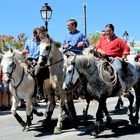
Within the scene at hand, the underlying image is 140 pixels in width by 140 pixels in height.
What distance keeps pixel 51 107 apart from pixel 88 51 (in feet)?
6.47

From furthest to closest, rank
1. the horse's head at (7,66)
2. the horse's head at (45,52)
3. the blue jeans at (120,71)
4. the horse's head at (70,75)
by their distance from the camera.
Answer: the horse's head at (7,66) → the blue jeans at (120,71) → the horse's head at (45,52) → the horse's head at (70,75)

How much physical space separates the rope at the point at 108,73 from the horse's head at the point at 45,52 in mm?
1260

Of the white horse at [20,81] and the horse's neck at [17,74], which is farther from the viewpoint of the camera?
the horse's neck at [17,74]

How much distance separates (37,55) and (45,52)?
5.58ft

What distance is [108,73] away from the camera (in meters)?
10.7

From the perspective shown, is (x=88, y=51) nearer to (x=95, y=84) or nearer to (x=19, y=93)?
(x=95, y=84)

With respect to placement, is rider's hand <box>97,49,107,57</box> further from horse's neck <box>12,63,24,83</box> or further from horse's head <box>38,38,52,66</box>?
horse's neck <box>12,63,24,83</box>

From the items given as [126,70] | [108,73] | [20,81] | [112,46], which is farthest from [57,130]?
[112,46]

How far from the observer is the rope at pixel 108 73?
10523 millimetres

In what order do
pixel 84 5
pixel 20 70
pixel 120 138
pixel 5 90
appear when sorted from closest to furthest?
pixel 120 138
pixel 20 70
pixel 5 90
pixel 84 5

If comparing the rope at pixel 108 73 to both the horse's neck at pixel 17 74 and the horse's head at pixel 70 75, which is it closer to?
the horse's head at pixel 70 75

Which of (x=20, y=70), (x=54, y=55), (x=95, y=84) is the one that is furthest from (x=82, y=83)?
(x=20, y=70)

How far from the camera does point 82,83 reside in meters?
10.5

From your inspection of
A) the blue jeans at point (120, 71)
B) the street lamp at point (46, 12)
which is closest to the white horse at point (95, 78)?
the blue jeans at point (120, 71)
